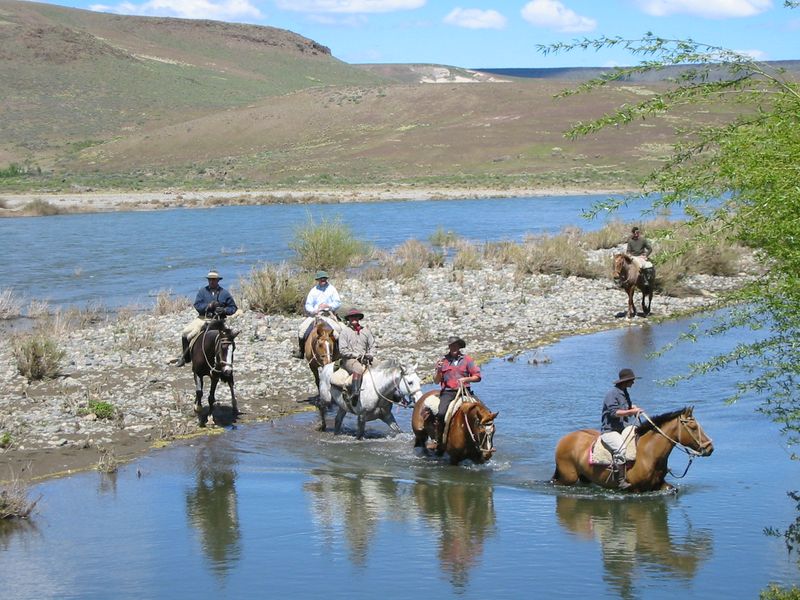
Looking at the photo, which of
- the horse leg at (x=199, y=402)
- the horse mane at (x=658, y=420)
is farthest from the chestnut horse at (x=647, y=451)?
the horse leg at (x=199, y=402)

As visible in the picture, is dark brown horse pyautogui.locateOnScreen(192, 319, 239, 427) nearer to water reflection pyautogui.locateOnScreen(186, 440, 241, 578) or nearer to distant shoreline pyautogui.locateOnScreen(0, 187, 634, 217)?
water reflection pyautogui.locateOnScreen(186, 440, 241, 578)

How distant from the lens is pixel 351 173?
9469 centimetres

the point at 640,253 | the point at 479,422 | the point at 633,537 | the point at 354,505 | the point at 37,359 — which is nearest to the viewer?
the point at 633,537

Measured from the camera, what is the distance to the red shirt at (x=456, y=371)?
1420cm

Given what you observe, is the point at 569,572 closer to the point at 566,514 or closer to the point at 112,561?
the point at 566,514

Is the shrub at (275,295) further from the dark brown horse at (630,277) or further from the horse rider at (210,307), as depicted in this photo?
the horse rider at (210,307)

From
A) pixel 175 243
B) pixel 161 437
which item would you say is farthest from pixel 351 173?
pixel 161 437

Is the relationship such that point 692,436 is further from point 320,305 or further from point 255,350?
point 255,350

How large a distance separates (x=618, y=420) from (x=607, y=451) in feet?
1.24

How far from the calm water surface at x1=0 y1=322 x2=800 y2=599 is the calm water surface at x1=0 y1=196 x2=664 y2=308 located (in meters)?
17.1

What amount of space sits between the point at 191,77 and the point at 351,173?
3152 inches

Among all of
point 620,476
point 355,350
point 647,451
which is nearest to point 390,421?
point 355,350

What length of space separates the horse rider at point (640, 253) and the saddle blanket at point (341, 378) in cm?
1104

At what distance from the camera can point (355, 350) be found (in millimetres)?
15852
